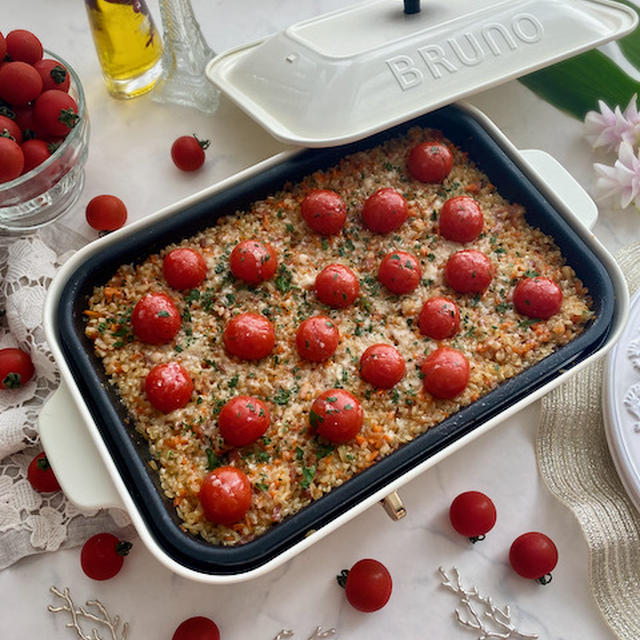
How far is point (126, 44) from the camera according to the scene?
1.99 meters

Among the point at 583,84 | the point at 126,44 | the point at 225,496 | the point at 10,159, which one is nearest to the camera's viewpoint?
the point at 225,496

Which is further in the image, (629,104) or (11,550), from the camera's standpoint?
(629,104)

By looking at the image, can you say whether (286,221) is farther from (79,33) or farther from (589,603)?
(589,603)

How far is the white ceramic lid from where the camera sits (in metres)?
1.77

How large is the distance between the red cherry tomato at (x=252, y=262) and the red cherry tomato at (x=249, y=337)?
107 mm

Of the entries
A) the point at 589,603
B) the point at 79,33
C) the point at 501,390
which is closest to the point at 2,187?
the point at 79,33

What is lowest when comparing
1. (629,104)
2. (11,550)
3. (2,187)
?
(11,550)

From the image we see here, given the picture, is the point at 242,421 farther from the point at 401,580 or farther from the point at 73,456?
the point at 401,580

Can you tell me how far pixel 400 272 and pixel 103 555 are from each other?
909 millimetres

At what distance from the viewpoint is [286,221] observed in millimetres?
1805

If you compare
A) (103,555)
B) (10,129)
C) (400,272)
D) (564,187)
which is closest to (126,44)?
(10,129)

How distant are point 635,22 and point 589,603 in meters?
1.47

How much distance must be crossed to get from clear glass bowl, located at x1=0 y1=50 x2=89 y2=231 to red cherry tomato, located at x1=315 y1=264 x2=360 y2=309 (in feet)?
2.27

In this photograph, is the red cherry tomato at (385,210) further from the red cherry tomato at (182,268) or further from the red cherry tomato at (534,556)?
the red cherry tomato at (534,556)
